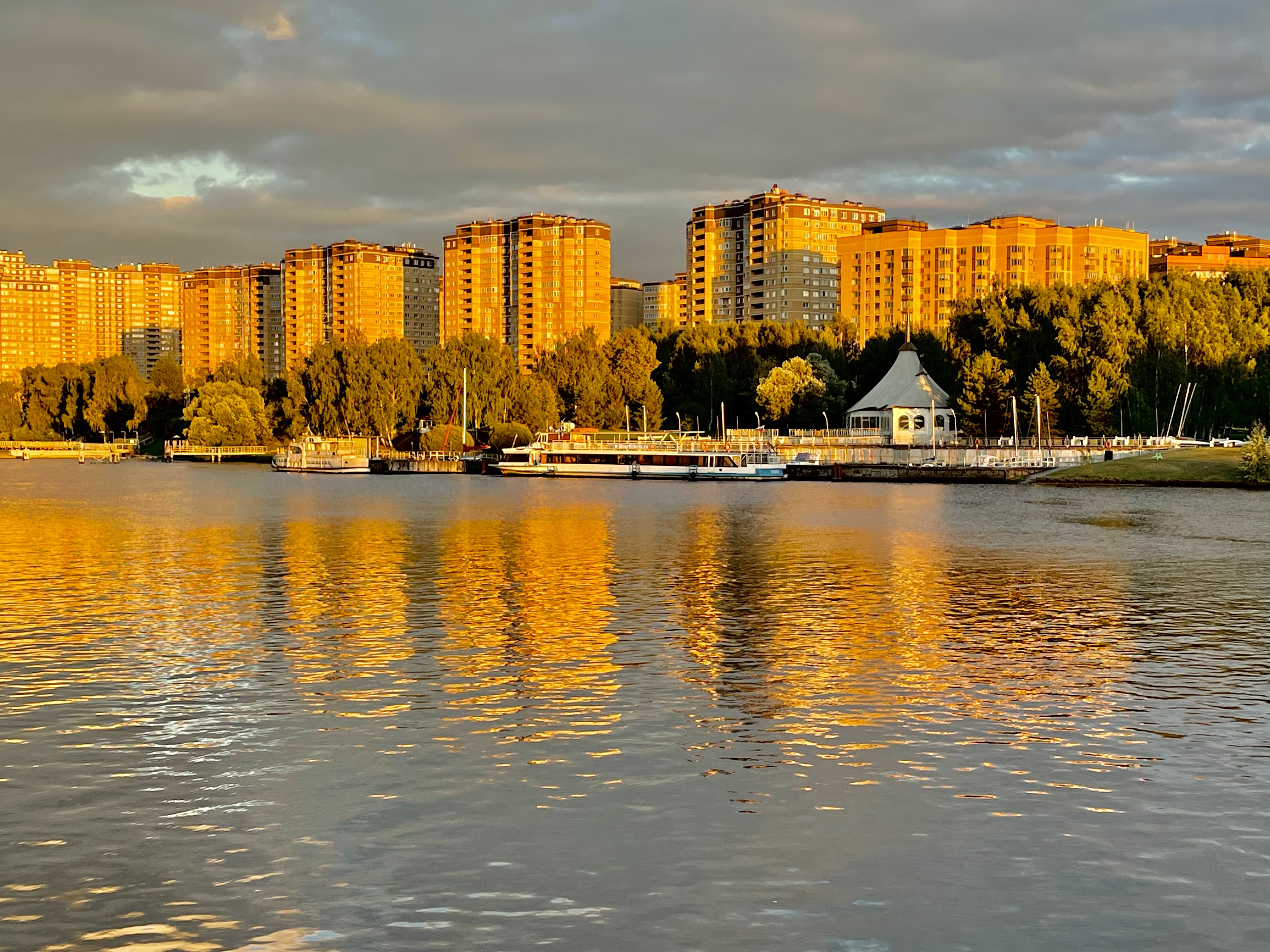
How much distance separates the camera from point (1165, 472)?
99250 mm

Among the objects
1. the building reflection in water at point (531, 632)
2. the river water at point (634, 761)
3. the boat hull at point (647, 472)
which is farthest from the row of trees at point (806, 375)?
the river water at point (634, 761)

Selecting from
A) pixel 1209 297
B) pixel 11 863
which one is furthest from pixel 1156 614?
pixel 1209 297

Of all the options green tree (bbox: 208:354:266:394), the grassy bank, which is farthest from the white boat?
the grassy bank

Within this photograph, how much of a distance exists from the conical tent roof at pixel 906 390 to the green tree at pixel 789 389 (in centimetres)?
558

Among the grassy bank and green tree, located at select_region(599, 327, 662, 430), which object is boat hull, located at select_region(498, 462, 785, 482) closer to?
the grassy bank

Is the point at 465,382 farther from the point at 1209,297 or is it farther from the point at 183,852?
the point at 183,852

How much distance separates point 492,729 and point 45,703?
24.1 ft

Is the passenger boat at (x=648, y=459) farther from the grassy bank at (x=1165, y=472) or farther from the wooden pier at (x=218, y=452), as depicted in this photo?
the wooden pier at (x=218, y=452)

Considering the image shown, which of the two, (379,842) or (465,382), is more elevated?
(465,382)

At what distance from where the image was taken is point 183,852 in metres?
13.4

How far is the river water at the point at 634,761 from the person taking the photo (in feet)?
38.7

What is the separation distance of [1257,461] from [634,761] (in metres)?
86.2

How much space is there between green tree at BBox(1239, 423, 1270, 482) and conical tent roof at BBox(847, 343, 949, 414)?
136 ft

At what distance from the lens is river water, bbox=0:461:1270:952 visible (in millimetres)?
11781
